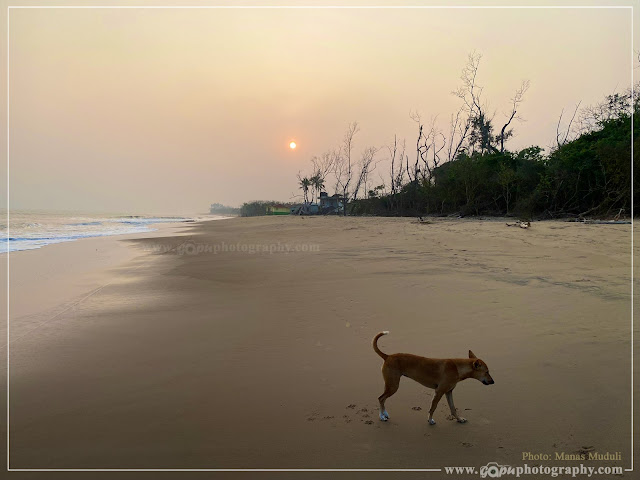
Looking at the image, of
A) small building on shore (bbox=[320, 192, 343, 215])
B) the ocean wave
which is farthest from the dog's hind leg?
small building on shore (bbox=[320, 192, 343, 215])

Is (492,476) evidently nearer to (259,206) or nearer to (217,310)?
(217,310)

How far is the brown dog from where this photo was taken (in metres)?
2.90

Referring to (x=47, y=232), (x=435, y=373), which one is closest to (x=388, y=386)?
(x=435, y=373)

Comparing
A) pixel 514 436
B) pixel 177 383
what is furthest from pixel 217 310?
pixel 514 436

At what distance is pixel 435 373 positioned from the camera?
2941 mm

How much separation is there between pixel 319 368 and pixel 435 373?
4.51ft

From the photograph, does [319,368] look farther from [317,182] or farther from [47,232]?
[317,182]

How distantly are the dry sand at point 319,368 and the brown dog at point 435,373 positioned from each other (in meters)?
0.23

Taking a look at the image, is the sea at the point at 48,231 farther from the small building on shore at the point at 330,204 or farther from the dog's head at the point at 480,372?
the small building on shore at the point at 330,204

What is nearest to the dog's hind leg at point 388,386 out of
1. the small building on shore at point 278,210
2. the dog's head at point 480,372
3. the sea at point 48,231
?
the dog's head at point 480,372

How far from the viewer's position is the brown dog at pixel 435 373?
290 cm

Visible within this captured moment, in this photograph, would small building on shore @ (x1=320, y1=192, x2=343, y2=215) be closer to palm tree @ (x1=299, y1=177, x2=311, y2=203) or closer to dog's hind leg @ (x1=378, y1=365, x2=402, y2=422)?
palm tree @ (x1=299, y1=177, x2=311, y2=203)

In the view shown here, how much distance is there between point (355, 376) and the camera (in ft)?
12.2

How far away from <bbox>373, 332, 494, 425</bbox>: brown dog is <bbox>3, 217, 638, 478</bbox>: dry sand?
0.74ft
